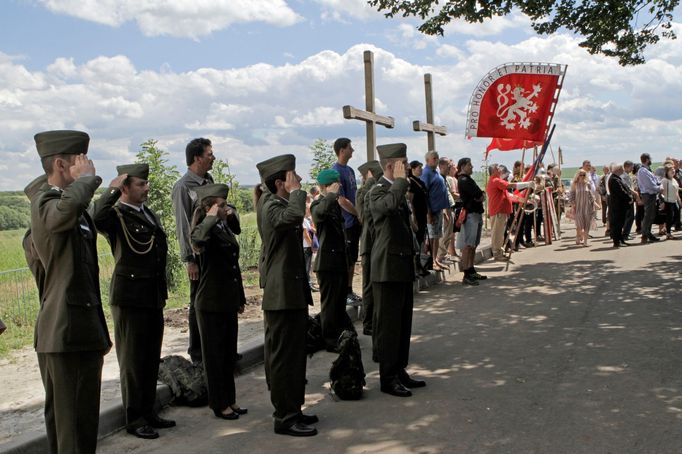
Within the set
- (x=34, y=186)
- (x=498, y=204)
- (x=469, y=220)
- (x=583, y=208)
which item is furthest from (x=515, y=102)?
(x=34, y=186)

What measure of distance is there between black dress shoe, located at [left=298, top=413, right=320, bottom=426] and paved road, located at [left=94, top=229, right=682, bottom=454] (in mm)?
68

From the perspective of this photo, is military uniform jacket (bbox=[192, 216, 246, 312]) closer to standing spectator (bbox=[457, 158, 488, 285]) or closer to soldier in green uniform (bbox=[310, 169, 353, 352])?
soldier in green uniform (bbox=[310, 169, 353, 352])

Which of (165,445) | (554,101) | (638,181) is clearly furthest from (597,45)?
(165,445)

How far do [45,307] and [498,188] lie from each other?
39.5ft

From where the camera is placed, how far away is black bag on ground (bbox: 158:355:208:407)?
604 cm

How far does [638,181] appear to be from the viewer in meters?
17.5

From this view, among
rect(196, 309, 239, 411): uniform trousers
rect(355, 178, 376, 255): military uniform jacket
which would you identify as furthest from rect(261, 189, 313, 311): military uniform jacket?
rect(355, 178, 376, 255): military uniform jacket

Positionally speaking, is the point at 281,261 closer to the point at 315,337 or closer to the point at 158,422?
the point at 158,422

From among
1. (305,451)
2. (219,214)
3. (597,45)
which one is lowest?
(305,451)

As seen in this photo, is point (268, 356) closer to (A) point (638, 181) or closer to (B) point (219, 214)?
(B) point (219, 214)

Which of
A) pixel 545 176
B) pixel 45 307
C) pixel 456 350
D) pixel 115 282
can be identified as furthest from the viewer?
pixel 545 176

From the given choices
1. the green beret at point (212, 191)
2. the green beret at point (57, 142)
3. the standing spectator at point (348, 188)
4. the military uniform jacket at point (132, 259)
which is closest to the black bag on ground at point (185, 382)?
the military uniform jacket at point (132, 259)

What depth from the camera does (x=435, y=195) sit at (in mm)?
12109

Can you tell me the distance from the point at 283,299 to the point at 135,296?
1.09 metres
